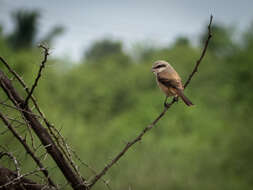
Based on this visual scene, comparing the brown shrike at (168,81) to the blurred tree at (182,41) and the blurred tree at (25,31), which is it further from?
the blurred tree at (182,41)

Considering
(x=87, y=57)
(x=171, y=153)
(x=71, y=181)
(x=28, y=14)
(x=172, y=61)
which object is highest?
(x=87, y=57)

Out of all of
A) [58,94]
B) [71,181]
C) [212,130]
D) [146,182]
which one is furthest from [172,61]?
[71,181]

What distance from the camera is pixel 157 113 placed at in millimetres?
42344

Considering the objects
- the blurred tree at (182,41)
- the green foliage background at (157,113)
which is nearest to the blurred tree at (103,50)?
the green foliage background at (157,113)

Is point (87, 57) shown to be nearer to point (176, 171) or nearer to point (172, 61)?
point (172, 61)

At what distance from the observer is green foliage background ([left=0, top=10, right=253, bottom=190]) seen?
97.5 ft

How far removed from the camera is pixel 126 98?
48.5 meters

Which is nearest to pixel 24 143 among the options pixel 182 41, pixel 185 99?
pixel 185 99

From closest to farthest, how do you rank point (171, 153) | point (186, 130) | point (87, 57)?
point (171, 153) < point (186, 130) < point (87, 57)

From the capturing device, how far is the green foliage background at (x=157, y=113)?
97.5ft

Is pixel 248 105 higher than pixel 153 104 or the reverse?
the reverse

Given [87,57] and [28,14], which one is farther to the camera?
[87,57]

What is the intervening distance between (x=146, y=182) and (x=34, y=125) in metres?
26.8

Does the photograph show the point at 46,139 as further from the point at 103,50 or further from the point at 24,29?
the point at 103,50
